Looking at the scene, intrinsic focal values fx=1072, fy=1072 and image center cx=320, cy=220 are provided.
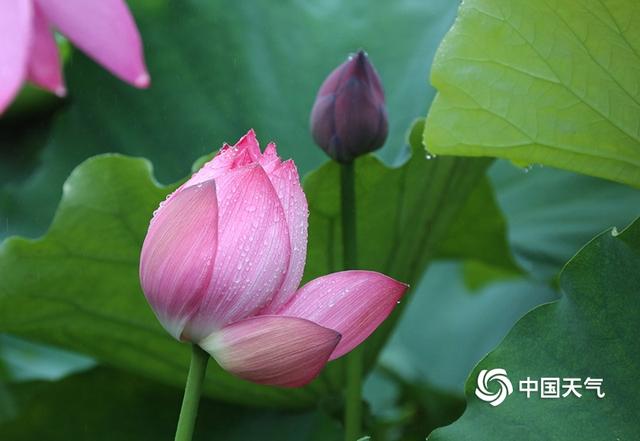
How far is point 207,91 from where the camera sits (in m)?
1.22

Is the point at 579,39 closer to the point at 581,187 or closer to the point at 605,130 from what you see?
the point at 605,130

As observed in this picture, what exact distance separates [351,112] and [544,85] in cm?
15

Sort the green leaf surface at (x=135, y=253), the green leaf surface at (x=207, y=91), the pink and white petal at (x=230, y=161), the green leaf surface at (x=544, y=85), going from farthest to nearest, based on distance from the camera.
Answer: the green leaf surface at (x=207, y=91) < the green leaf surface at (x=135, y=253) < the green leaf surface at (x=544, y=85) < the pink and white petal at (x=230, y=161)

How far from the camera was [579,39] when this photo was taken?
Answer: 714mm

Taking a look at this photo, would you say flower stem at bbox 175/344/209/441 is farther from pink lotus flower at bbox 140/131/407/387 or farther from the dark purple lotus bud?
the dark purple lotus bud

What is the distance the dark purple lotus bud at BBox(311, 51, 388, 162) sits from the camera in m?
0.80

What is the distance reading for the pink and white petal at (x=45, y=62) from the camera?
Result: 0.57m

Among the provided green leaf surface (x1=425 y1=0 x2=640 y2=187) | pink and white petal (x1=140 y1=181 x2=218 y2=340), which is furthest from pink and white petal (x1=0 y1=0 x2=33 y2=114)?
green leaf surface (x1=425 y1=0 x2=640 y2=187)

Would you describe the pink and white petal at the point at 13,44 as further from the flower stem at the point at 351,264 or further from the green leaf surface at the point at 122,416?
the green leaf surface at the point at 122,416

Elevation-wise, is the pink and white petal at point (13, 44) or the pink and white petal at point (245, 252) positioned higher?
the pink and white petal at point (13, 44)

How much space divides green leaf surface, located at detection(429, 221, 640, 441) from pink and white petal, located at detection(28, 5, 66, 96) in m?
0.31

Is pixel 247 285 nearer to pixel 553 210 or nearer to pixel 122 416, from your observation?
pixel 122 416

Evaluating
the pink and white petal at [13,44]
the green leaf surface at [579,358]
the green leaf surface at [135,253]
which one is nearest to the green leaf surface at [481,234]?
the green leaf surface at [135,253]

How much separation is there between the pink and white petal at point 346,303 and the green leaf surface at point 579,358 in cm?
13
